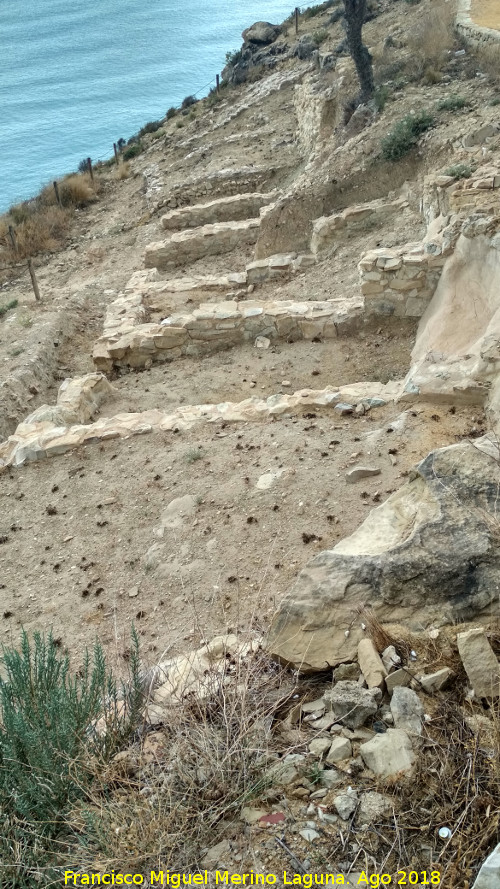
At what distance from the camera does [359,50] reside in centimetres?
1294

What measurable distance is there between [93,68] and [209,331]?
134ft

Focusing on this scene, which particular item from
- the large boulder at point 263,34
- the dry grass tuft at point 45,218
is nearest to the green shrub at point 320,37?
the large boulder at point 263,34

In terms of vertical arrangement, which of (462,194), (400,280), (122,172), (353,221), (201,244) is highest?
(122,172)

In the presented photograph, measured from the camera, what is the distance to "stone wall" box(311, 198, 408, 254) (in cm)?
996

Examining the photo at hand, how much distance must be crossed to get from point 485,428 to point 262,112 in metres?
17.9

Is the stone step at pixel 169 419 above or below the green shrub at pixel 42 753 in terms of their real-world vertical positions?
below

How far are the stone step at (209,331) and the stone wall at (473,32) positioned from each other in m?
7.58

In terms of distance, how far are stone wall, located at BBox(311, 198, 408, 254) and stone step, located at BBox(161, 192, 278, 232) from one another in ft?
13.6

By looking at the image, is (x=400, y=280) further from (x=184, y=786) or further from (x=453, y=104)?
(x=184, y=786)

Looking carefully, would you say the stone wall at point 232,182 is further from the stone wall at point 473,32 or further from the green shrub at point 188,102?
the green shrub at point 188,102

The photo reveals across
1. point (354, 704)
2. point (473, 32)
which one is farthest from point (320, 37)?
point (354, 704)

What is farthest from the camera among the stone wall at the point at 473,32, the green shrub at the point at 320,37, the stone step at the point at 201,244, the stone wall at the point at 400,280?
the green shrub at the point at 320,37

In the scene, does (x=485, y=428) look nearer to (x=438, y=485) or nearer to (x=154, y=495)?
(x=438, y=485)

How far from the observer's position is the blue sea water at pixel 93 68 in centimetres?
2959
